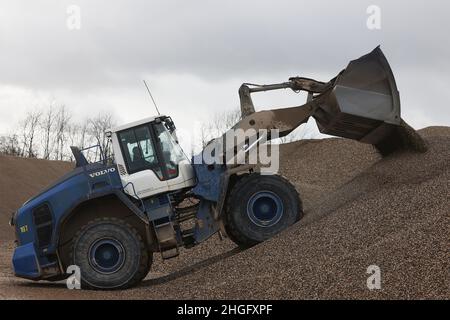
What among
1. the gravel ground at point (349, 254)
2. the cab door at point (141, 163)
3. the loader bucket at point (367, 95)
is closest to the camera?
the gravel ground at point (349, 254)

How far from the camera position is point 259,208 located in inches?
472

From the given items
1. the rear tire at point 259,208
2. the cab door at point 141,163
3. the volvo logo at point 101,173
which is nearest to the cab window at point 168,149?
the cab door at point 141,163

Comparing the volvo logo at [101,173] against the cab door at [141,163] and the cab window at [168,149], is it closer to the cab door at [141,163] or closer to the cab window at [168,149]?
the cab door at [141,163]

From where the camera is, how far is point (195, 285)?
10.4m

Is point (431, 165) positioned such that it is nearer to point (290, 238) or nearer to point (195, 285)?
point (290, 238)

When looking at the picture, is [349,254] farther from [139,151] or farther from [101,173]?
[101,173]

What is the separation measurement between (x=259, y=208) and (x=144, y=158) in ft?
6.95

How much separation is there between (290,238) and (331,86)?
302 cm

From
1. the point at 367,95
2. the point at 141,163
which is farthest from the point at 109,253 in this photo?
the point at 367,95

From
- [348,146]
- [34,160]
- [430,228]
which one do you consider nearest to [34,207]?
[430,228]

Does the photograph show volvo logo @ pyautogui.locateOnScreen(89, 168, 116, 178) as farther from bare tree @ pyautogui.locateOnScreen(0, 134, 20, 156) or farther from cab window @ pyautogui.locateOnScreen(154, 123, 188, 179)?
bare tree @ pyautogui.locateOnScreen(0, 134, 20, 156)

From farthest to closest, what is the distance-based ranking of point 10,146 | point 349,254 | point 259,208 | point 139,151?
point 10,146, point 259,208, point 139,151, point 349,254

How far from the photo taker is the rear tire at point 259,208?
467 inches

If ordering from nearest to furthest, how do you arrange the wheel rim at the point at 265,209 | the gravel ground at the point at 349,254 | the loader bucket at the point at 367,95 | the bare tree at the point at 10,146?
the gravel ground at the point at 349,254 < the loader bucket at the point at 367,95 < the wheel rim at the point at 265,209 < the bare tree at the point at 10,146
